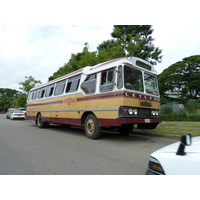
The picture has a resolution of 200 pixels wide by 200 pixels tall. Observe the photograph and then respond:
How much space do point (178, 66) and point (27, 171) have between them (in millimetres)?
36687

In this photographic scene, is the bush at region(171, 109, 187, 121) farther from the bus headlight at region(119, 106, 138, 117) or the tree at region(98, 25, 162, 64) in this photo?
the bus headlight at region(119, 106, 138, 117)

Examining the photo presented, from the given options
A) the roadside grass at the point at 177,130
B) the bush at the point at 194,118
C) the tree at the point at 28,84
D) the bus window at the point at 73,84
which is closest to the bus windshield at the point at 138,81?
the roadside grass at the point at 177,130

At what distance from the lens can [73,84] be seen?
26.5ft

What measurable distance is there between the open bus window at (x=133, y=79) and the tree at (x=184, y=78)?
98.8 ft

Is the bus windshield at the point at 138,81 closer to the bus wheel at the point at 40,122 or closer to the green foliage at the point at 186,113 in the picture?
the bus wheel at the point at 40,122

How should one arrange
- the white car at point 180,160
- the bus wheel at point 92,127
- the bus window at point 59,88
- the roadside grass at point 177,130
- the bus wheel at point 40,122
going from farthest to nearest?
1. the bus wheel at point 40,122
2. the bus window at point 59,88
3. the roadside grass at point 177,130
4. the bus wheel at point 92,127
5. the white car at point 180,160

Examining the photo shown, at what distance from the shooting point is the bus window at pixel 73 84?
780 centimetres

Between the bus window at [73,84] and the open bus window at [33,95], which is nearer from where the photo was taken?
the bus window at [73,84]

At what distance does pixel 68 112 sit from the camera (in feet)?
26.7

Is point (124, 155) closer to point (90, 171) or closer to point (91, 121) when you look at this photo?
point (90, 171)

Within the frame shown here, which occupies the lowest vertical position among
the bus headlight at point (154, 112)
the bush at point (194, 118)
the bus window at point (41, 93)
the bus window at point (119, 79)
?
the bus headlight at point (154, 112)

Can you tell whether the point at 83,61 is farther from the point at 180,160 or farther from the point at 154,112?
the point at 180,160

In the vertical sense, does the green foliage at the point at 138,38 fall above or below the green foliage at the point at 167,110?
above


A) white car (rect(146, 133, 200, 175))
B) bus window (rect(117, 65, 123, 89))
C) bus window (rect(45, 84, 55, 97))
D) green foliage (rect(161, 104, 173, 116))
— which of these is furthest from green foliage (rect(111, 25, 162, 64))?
white car (rect(146, 133, 200, 175))
